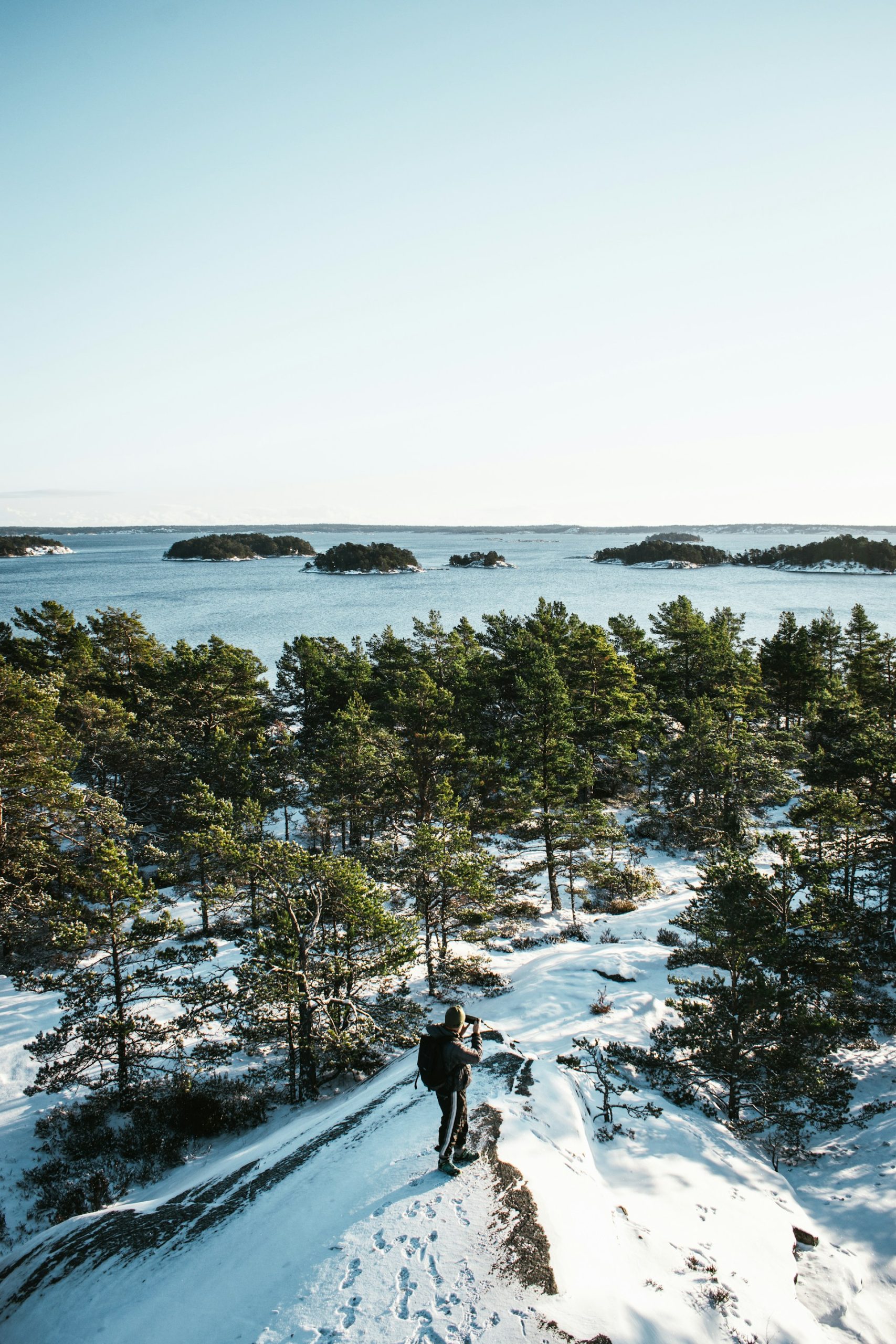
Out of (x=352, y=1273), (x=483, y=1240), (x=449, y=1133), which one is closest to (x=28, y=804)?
(x=449, y=1133)

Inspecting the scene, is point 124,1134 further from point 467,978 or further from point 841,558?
point 841,558

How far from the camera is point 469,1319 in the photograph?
5691mm

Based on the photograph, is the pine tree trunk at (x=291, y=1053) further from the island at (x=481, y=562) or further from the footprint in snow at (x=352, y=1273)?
the island at (x=481, y=562)

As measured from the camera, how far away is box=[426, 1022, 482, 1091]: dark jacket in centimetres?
690

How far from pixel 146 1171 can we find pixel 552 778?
16861mm

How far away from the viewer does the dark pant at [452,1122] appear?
7.13m

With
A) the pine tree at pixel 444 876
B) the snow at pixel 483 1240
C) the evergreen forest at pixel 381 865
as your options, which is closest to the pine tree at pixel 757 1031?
the evergreen forest at pixel 381 865

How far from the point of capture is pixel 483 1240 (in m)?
6.44

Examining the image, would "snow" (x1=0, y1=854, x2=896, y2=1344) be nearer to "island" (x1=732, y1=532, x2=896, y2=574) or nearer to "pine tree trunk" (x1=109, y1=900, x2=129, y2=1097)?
"pine tree trunk" (x1=109, y1=900, x2=129, y2=1097)

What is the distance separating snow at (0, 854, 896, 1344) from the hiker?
418 mm

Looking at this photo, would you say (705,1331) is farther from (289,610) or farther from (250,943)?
(289,610)

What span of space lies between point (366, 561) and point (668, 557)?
83.4 m

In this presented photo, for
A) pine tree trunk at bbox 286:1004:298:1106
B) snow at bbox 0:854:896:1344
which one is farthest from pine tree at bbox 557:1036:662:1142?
pine tree trunk at bbox 286:1004:298:1106

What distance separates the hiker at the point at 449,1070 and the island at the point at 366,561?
515 feet
